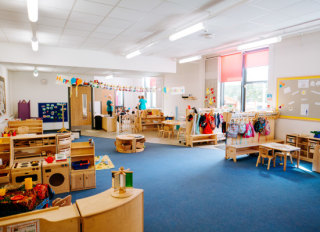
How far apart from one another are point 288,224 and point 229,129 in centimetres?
350

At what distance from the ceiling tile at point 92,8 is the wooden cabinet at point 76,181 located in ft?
10.7

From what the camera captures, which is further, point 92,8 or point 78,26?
point 78,26

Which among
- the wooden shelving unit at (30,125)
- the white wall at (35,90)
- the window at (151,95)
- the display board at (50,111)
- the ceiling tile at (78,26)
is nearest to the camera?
the ceiling tile at (78,26)

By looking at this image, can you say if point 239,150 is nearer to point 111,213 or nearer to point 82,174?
point 82,174

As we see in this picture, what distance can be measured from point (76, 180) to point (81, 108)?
8.61 metres

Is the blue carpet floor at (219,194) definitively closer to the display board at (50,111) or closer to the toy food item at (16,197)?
the toy food item at (16,197)

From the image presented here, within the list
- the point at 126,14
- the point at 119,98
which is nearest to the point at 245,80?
the point at 126,14

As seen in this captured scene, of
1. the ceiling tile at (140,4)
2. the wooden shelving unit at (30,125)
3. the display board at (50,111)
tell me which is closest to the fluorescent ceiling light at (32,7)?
the ceiling tile at (140,4)

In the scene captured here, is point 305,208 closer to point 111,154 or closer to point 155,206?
point 155,206

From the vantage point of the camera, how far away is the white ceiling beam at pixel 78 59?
6.97m

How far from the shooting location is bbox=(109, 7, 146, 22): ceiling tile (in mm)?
4461

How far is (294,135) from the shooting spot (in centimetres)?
636

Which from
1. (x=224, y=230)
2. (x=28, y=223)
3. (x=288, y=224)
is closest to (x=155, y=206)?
(x=224, y=230)

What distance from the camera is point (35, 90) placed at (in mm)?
11086
